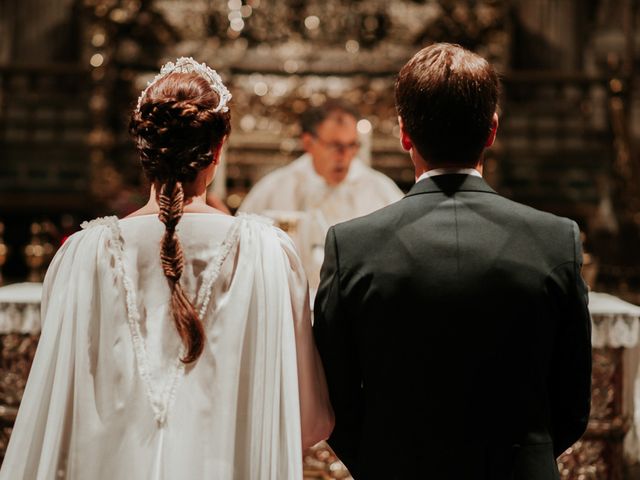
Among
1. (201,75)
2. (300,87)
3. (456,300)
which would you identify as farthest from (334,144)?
(300,87)

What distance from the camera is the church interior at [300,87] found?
9.12m

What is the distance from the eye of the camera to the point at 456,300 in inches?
79.7

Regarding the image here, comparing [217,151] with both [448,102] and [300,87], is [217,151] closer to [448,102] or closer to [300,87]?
[448,102]

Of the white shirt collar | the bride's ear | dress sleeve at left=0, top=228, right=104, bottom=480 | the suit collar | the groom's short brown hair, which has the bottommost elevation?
dress sleeve at left=0, top=228, right=104, bottom=480

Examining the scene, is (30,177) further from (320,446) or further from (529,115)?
(320,446)

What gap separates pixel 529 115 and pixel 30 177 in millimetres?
5096

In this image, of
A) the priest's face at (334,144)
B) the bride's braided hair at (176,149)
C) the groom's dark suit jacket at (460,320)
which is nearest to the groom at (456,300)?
the groom's dark suit jacket at (460,320)

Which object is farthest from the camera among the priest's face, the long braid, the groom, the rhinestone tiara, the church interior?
the church interior

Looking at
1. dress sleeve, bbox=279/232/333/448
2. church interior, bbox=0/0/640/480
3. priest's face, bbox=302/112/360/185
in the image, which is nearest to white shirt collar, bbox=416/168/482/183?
dress sleeve, bbox=279/232/333/448

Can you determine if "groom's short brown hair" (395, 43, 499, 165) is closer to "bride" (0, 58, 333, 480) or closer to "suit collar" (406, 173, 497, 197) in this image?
"suit collar" (406, 173, 497, 197)

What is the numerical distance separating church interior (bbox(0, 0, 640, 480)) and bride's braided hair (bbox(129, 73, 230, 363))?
250 inches

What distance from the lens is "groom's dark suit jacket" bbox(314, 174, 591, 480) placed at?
6.65 feet

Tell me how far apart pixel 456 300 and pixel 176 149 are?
29.3 inches

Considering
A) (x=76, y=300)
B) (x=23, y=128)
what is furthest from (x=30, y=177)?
(x=76, y=300)
